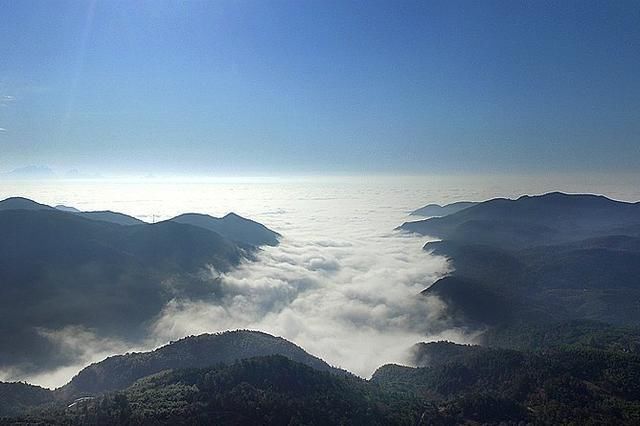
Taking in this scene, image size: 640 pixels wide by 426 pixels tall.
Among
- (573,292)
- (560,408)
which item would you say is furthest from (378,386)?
(573,292)

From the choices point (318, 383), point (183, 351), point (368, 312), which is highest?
point (318, 383)

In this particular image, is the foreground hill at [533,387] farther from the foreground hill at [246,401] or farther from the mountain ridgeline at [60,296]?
the mountain ridgeline at [60,296]

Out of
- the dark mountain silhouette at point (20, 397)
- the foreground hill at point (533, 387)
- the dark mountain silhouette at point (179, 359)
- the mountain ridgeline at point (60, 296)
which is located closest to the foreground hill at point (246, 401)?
the foreground hill at point (533, 387)

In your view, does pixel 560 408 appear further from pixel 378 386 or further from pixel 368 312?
pixel 368 312

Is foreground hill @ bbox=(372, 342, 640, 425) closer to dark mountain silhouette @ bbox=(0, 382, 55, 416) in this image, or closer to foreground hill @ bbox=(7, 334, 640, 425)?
foreground hill @ bbox=(7, 334, 640, 425)

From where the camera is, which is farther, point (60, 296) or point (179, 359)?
point (60, 296)

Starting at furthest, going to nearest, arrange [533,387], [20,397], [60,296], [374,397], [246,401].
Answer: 1. [60,296]
2. [20,397]
3. [374,397]
4. [533,387]
5. [246,401]

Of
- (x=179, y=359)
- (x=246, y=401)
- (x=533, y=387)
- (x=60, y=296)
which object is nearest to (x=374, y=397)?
(x=246, y=401)

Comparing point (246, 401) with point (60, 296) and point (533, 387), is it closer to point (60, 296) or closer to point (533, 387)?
point (533, 387)
